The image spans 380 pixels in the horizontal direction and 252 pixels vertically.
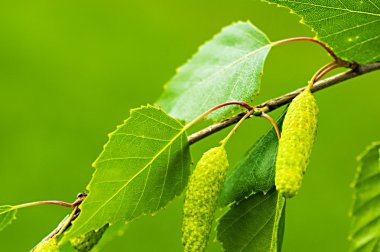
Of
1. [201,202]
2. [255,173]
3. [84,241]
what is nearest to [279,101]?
[255,173]

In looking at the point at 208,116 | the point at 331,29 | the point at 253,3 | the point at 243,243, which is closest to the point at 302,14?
the point at 331,29

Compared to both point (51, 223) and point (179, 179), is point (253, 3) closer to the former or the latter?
point (51, 223)

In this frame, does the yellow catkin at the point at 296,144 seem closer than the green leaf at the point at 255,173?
Yes

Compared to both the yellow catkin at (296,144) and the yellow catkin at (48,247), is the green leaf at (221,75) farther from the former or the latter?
the yellow catkin at (48,247)

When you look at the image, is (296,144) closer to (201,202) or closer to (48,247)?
(201,202)

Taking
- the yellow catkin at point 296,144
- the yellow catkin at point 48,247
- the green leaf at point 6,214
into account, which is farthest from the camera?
the green leaf at point 6,214

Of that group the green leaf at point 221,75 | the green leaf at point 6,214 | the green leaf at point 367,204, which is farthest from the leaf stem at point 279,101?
the green leaf at point 6,214
